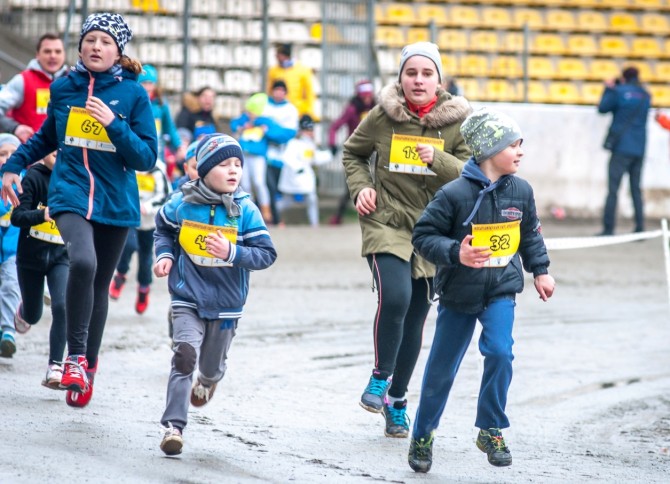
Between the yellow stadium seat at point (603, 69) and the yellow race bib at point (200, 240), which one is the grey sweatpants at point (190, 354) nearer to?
the yellow race bib at point (200, 240)

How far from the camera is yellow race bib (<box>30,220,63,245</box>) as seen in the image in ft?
26.4

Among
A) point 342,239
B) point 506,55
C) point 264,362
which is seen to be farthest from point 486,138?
point 506,55

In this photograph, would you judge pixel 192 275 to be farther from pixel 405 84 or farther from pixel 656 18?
pixel 656 18

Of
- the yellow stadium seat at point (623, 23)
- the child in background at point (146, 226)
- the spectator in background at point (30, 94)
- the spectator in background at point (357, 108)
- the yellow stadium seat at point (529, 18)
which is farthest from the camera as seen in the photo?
the yellow stadium seat at point (623, 23)

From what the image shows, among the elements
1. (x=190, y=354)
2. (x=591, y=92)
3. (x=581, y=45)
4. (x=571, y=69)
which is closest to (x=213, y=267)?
(x=190, y=354)

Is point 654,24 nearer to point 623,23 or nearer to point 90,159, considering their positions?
point 623,23

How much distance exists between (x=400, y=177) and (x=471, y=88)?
16.0 m

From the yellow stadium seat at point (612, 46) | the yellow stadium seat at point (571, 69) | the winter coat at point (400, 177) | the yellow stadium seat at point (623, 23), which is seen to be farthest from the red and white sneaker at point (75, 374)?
the yellow stadium seat at point (623, 23)

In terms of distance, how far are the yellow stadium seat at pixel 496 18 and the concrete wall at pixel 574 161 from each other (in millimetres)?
3231

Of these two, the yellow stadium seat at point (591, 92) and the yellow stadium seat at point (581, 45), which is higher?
the yellow stadium seat at point (581, 45)

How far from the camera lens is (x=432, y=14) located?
2388 centimetres

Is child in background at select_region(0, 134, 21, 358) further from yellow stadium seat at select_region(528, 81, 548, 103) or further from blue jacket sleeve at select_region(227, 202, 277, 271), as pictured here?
yellow stadium seat at select_region(528, 81, 548, 103)

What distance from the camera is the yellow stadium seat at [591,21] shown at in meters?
24.4

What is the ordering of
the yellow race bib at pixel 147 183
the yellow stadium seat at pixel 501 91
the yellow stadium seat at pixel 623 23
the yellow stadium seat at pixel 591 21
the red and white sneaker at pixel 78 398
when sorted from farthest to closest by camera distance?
the yellow stadium seat at pixel 623 23 < the yellow stadium seat at pixel 591 21 < the yellow stadium seat at pixel 501 91 < the yellow race bib at pixel 147 183 < the red and white sneaker at pixel 78 398
